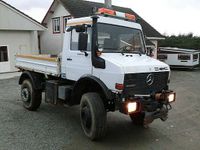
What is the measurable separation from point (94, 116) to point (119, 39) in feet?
6.45

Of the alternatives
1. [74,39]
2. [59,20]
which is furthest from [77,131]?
[59,20]

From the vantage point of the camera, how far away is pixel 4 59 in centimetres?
1836

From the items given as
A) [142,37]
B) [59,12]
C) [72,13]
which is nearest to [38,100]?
[142,37]

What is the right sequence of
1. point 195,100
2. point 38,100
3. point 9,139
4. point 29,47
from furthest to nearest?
1. point 29,47
2. point 195,100
3. point 38,100
4. point 9,139

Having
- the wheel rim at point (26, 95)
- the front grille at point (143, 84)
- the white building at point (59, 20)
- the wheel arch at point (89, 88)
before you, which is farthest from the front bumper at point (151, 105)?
the white building at point (59, 20)

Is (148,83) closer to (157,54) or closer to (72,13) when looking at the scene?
(72,13)

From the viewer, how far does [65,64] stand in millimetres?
6840

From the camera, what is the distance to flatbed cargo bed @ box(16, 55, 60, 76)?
7168 mm

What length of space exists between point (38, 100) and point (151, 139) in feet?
12.5

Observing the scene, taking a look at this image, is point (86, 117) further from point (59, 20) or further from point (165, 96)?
point (59, 20)

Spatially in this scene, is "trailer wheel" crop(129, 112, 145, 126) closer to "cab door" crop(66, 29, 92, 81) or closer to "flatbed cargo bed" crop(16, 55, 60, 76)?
"cab door" crop(66, 29, 92, 81)

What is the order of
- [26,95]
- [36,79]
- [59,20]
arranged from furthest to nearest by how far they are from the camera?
1. [59,20]
2. [26,95]
3. [36,79]

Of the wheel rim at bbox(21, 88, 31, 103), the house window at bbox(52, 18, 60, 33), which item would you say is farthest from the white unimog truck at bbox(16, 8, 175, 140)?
the house window at bbox(52, 18, 60, 33)

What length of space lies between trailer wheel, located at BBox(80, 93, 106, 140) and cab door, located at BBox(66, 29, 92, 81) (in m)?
0.67
